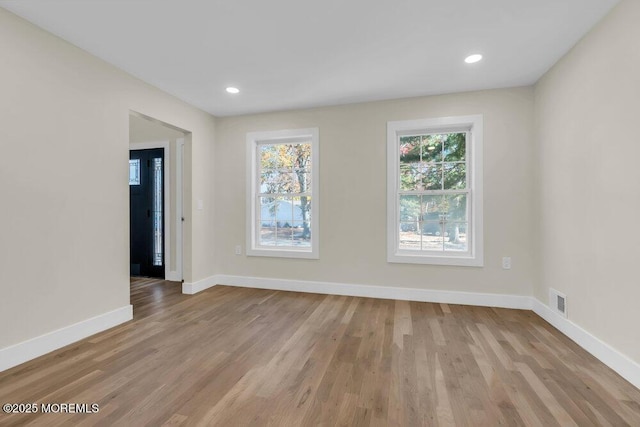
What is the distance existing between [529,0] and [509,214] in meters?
2.10

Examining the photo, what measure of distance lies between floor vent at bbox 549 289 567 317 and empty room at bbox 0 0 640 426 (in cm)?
2

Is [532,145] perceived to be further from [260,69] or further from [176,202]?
[176,202]

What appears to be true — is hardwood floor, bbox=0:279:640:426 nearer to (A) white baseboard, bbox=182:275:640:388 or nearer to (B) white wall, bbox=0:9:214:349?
(A) white baseboard, bbox=182:275:640:388

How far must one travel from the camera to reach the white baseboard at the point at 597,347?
73.2 inches

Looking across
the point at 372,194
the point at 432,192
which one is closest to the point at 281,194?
the point at 372,194

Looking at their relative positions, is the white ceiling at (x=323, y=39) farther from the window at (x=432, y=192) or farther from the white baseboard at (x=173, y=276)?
the white baseboard at (x=173, y=276)

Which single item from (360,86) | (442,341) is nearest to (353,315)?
(442,341)

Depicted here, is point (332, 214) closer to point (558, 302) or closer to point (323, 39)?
point (323, 39)

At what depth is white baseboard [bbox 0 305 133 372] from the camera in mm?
2016

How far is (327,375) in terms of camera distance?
1.94 m

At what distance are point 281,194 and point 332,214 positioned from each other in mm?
822

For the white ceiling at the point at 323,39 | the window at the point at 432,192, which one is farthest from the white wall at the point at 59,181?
Result: the window at the point at 432,192

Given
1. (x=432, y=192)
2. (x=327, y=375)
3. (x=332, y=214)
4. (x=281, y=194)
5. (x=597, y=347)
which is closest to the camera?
(x=327, y=375)

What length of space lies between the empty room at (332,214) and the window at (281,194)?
0.10 ft
